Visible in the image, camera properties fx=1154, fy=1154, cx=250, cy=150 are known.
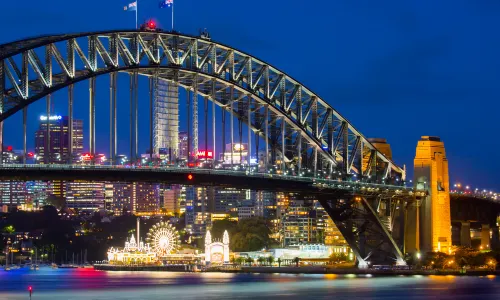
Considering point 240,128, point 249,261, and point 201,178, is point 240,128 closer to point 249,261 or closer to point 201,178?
point 201,178

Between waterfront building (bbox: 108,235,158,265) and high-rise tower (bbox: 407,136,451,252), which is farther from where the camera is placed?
waterfront building (bbox: 108,235,158,265)

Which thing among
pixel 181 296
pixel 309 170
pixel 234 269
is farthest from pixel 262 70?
pixel 234 269

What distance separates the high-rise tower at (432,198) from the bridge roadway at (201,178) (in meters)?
3.06

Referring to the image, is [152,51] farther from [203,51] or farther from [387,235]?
[387,235]

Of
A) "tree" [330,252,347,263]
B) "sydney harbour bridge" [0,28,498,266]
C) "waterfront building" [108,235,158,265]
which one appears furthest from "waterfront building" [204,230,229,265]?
"sydney harbour bridge" [0,28,498,266]

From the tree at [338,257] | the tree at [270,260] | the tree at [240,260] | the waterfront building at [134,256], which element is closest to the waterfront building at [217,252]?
the tree at [240,260]

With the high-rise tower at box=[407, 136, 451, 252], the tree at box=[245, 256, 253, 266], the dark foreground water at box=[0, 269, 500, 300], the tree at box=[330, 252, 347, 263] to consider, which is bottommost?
the tree at box=[245, 256, 253, 266]

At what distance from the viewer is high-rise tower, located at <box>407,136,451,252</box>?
11656 cm

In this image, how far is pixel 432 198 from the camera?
11669 cm

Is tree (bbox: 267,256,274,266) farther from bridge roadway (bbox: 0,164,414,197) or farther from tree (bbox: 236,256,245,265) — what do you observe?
bridge roadway (bbox: 0,164,414,197)

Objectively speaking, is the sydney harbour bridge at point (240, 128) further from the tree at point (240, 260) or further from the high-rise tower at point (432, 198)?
the tree at point (240, 260)

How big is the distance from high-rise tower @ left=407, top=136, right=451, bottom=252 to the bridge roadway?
306 centimetres

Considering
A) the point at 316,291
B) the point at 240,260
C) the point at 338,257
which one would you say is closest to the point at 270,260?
the point at 240,260

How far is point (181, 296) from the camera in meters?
82.5
